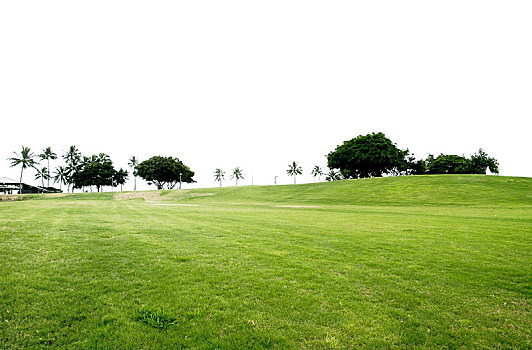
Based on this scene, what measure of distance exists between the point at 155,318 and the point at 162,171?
106248 millimetres

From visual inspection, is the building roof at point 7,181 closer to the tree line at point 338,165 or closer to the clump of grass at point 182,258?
the tree line at point 338,165

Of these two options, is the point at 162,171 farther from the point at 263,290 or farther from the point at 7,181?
the point at 263,290

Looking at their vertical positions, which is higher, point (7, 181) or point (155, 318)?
point (7, 181)

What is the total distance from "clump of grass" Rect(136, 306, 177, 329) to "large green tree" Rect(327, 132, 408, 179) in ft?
245

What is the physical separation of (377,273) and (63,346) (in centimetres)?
730

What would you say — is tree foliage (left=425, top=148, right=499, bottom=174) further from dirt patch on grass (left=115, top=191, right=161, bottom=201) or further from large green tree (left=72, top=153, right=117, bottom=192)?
large green tree (left=72, top=153, right=117, bottom=192)

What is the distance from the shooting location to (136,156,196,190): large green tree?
104312 mm

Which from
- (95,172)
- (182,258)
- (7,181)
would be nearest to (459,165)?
(182,258)

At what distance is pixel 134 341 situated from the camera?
15.3 ft

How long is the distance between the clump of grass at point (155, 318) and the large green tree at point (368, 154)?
245ft

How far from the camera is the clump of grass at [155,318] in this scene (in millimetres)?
5094

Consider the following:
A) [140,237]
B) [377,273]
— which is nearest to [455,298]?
[377,273]

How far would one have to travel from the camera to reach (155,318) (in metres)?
5.29

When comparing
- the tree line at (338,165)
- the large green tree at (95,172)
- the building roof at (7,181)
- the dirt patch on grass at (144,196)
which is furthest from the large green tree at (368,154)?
the building roof at (7,181)
